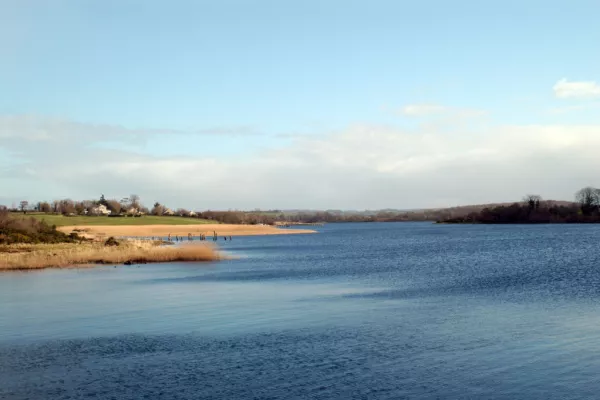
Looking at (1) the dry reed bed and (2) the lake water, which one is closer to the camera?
(2) the lake water

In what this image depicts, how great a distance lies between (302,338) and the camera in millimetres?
26797

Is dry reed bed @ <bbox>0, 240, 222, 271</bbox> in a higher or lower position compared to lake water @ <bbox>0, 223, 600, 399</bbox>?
higher

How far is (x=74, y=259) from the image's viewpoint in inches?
2682

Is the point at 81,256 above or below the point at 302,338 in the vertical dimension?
above

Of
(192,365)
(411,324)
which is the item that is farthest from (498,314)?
(192,365)

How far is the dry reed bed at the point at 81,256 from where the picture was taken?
62.6m

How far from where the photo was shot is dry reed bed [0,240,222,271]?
6259 cm

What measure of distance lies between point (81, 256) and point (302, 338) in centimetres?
4911

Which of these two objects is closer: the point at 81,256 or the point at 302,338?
the point at 302,338

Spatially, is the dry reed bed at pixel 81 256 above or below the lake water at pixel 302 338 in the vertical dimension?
above

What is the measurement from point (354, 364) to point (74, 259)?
53.3 metres

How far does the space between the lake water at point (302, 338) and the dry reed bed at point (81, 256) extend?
37.8 ft

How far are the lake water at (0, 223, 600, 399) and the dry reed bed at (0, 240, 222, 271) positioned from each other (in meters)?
11.5

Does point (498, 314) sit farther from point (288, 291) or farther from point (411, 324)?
point (288, 291)
